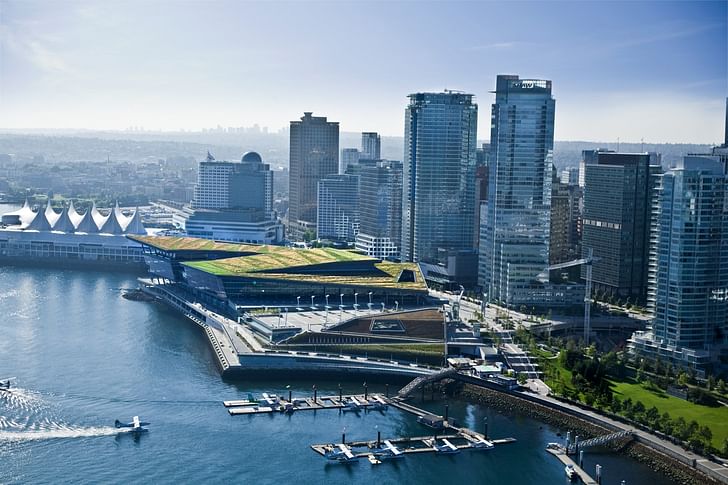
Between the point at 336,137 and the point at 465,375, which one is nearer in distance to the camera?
the point at 465,375

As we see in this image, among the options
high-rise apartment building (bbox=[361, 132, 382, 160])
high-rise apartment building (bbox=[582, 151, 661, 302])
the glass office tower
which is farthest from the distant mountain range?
the glass office tower

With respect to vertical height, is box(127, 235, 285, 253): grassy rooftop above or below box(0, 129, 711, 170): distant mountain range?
below

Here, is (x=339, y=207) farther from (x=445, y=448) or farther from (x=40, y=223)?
(x=445, y=448)

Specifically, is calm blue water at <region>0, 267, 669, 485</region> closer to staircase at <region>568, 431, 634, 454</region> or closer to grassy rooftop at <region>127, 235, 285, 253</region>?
staircase at <region>568, 431, 634, 454</region>

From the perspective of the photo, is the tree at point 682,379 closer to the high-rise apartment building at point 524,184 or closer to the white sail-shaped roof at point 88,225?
the high-rise apartment building at point 524,184

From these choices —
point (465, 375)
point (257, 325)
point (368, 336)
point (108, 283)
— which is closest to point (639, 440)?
point (465, 375)

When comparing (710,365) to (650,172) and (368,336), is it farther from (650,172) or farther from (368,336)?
(650,172)

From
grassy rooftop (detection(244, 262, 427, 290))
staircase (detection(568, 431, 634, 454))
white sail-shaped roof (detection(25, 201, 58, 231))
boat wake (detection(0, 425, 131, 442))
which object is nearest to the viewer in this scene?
boat wake (detection(0, 425, 131, 442))

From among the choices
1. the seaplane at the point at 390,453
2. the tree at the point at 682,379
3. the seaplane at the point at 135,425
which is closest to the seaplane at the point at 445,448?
the seaplane at the point at 390,453
